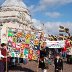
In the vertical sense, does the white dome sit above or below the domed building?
above

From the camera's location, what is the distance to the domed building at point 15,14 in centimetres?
6381

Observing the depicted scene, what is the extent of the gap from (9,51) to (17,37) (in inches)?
35.2

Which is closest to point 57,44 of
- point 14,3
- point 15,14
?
point 15,14

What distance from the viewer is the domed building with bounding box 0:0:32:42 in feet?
209

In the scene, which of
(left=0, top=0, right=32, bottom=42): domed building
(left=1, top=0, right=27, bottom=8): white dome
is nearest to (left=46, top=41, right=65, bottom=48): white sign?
(left=0, top=0, right=32, bottom=42): domed building

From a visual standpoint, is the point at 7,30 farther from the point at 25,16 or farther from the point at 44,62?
the point at 25,16

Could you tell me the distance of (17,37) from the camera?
17.8 meters

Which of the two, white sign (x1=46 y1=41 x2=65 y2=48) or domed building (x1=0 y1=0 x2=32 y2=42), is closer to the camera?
white sign (x1=46 y1=41 x2=65 y2=48)

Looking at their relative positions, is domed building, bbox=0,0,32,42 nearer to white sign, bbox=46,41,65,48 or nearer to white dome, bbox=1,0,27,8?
white dome, bbox=1,0,27,8

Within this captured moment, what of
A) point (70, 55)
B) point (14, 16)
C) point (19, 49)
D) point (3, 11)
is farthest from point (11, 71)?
point (3, 11)

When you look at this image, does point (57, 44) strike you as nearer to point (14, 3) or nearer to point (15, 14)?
point (15, 14)

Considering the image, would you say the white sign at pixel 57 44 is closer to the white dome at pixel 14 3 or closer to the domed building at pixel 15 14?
the domed building at pixel 15 14

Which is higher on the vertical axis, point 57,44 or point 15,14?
point 15,14

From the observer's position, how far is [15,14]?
67562mm
